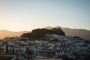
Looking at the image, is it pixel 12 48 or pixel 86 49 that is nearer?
pixel 12 48

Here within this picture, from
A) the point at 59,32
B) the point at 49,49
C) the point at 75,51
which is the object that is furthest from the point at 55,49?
the point at 59,32

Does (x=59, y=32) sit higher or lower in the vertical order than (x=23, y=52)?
higher

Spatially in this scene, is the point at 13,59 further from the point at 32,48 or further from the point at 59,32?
the point at 59,32

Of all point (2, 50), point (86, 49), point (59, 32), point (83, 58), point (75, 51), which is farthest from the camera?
point (59, 32)

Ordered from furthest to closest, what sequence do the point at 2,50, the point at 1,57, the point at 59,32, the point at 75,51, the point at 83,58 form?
the point at 59,32, the point at 75,51, the point at 2,50, the point at 83,58, the point at 1,57

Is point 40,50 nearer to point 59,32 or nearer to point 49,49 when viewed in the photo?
point 49,49

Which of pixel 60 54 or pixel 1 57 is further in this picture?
pixel 60 54

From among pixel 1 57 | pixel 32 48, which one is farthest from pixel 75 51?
pixel 1 57

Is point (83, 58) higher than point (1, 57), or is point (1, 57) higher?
point (1, 57)

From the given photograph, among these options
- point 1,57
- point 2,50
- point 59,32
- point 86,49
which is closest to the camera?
point 1,57
